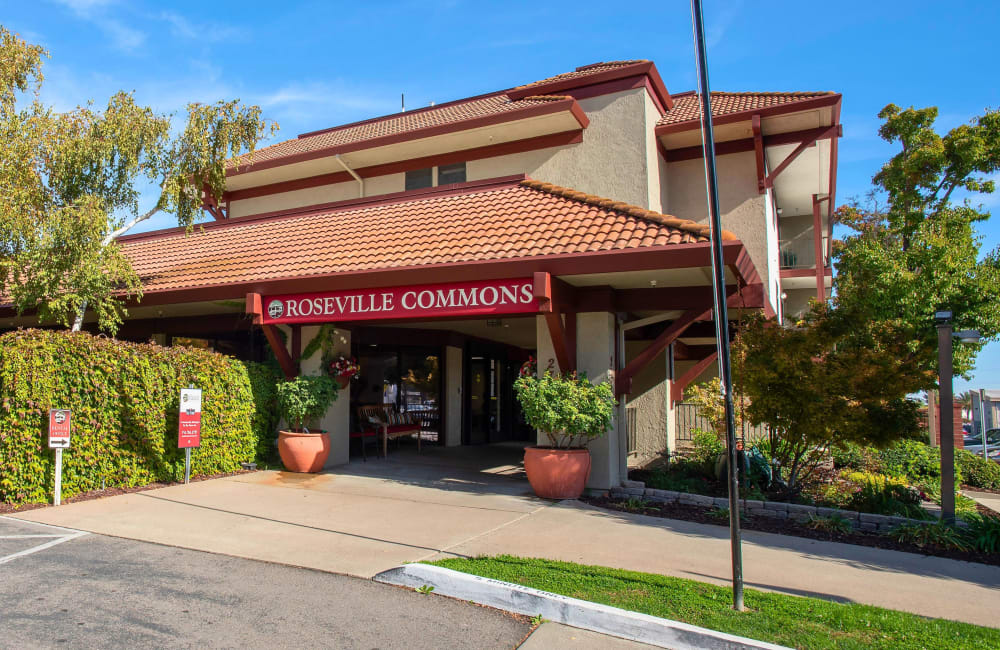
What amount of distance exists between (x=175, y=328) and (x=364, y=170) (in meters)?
5.78

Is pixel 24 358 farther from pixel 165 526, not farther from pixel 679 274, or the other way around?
pixel 679 274

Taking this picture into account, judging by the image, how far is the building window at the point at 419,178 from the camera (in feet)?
51.4

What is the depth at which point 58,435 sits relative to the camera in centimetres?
834

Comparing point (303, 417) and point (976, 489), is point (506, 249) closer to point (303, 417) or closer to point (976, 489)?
point (303, 417)

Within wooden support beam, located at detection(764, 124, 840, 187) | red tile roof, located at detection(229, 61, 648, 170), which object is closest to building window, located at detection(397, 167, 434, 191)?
red tile roof, located at detection(229, 61, 648, 170)

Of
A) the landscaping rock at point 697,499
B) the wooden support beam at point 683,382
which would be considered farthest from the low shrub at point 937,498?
the wooden support beam at point 683,382

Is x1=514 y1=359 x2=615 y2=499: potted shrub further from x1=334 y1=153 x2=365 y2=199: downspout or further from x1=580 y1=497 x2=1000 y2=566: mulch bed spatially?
x1=334 y1=153 x2=365 y2=199: downspout

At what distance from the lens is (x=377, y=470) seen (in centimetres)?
1201

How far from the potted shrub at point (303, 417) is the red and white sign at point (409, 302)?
116 centimetres

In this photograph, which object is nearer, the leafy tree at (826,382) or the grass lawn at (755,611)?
the grass lawn at (755,611)

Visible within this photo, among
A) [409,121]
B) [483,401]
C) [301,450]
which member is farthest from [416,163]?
[301,450]

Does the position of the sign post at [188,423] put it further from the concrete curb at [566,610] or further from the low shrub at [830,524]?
the low shrub at [830,524]

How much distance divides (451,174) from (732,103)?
6.33 meters

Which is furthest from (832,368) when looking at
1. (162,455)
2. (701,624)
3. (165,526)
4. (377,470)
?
(162,455)
